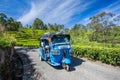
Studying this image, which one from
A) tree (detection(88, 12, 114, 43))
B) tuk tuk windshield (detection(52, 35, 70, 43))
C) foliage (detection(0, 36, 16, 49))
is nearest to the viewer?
foliage (detection(0, 36, 16, 49))

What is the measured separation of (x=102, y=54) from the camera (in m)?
13.1

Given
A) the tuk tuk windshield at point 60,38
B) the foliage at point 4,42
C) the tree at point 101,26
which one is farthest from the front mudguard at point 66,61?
the tree at point 101,26

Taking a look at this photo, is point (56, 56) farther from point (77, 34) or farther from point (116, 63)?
point (77, 34)

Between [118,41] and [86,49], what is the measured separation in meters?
35.3

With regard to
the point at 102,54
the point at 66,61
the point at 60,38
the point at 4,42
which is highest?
the point at 60,38

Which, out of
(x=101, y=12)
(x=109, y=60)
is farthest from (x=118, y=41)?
(x=109, y=60)

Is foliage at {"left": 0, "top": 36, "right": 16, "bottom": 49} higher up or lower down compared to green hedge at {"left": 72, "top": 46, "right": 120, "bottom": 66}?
higher up

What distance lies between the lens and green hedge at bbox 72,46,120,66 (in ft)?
38.1

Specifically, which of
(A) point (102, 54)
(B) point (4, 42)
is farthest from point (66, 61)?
(B) point (4, 42)

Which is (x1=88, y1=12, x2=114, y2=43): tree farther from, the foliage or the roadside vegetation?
the foliage

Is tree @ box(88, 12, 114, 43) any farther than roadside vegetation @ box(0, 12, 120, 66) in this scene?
Yes

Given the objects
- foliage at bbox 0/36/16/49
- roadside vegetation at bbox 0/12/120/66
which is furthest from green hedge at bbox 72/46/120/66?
foliage at bbox 0/36/16/49

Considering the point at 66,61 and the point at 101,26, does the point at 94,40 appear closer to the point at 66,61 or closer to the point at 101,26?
the point at 101,26

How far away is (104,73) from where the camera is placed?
995 cm
